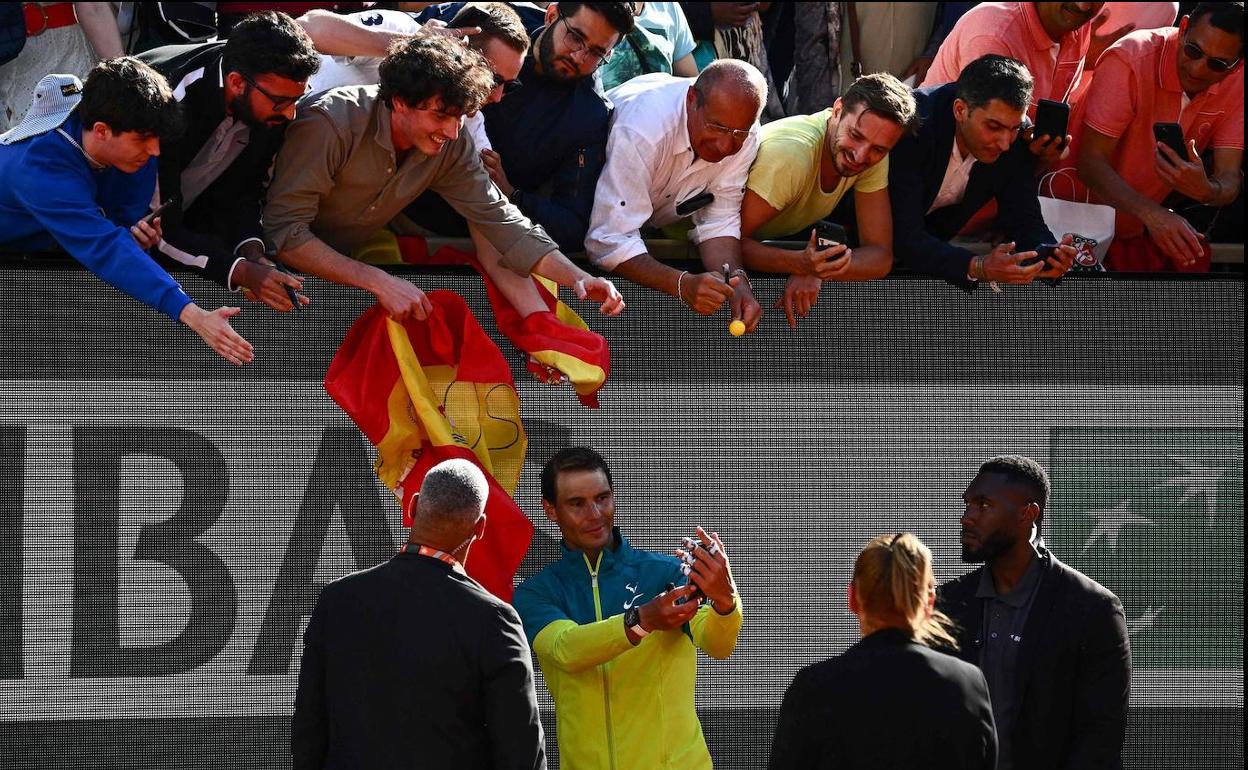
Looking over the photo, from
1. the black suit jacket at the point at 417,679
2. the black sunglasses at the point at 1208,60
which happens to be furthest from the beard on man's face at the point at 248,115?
the black sunglasses at the point at 1208,60

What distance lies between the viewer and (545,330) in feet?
14.7

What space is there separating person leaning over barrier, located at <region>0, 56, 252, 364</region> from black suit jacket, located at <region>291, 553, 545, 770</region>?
842 mm

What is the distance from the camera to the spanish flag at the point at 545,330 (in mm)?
4402

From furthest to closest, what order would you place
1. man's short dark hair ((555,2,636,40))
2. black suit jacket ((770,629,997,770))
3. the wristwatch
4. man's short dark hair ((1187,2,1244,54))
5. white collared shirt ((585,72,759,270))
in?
man's short dark hair ((1187,2,1244,54)) < man's short dark hair ((555,2,636,40)) < white collared shirt ((585,72,759,270)) < the wristwatch < black suit jacket ((770,629,997,770))

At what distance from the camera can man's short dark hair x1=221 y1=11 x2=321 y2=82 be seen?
4.12 metres

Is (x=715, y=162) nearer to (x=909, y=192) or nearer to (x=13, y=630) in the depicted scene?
(x=909, y=192)

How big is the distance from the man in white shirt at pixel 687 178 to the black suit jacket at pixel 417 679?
1377 millimetres

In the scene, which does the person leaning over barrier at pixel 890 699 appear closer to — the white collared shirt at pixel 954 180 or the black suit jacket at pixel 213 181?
the white collared shirt at pixel 954 180

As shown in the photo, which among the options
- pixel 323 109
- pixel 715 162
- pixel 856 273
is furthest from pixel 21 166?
pixel 856 273

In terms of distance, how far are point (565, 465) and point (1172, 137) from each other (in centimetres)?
233

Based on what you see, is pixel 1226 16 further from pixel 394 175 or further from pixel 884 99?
pixel 394 175

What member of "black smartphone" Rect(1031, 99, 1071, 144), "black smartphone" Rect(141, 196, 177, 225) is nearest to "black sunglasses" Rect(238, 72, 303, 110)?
"black smartphone" Rect(141, 196, 177, 225)

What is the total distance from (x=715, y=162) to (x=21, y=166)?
1908 millimetres

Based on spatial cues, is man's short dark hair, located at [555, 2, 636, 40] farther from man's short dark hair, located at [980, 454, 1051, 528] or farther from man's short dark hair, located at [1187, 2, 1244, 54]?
man's short dark hair, located at [1187, 2, 1244, 54]
